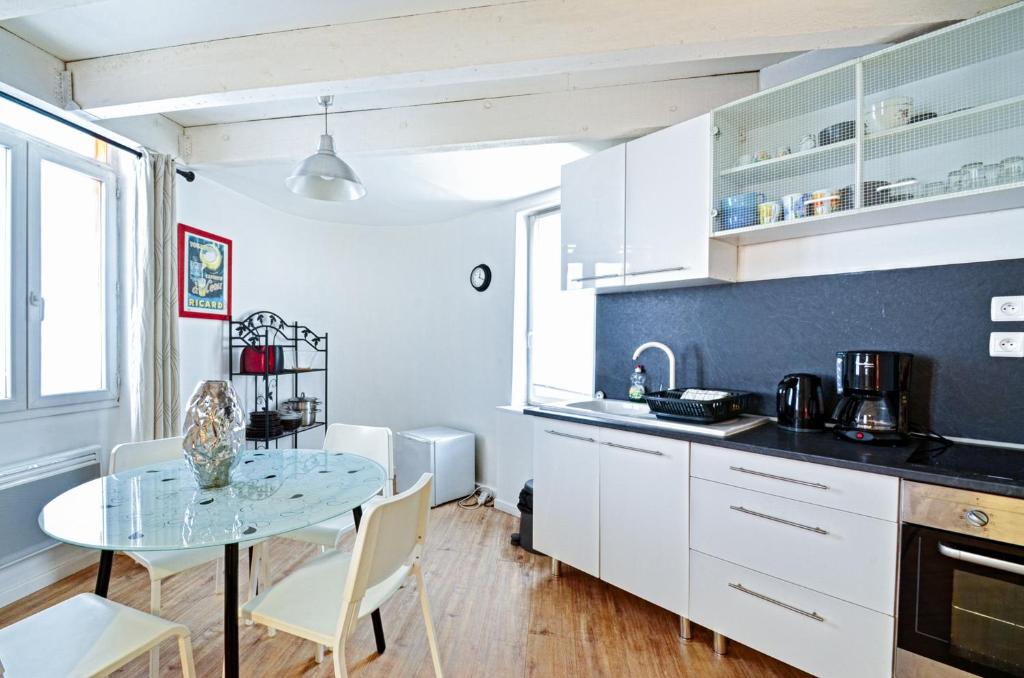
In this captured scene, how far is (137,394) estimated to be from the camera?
257cm

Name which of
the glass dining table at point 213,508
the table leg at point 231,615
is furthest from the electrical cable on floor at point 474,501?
the table leg at point 231,615

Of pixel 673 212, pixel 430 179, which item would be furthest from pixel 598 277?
pixel 430 179

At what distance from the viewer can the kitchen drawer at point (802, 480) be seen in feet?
4.68

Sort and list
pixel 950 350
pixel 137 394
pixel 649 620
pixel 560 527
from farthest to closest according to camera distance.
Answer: pixel 137 394, pixel 560 527, pixel 649 620, pixel 950 350

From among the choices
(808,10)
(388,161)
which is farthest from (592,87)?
(388,161)

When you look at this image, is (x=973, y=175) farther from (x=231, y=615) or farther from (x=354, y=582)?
(x=231, y=615)

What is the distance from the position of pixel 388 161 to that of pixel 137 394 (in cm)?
197

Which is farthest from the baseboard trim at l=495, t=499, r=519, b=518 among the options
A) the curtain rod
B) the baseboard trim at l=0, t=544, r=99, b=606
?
the curtain rod

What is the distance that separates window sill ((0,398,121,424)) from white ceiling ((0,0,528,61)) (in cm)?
171

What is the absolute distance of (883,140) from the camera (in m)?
1.73

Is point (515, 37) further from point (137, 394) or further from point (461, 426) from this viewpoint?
point (461, 426)

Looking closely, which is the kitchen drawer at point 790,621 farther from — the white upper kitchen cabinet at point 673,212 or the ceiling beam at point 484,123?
the ceiling beam at point 484,123

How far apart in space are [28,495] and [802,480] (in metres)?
3.28

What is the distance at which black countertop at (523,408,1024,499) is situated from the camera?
129cm
